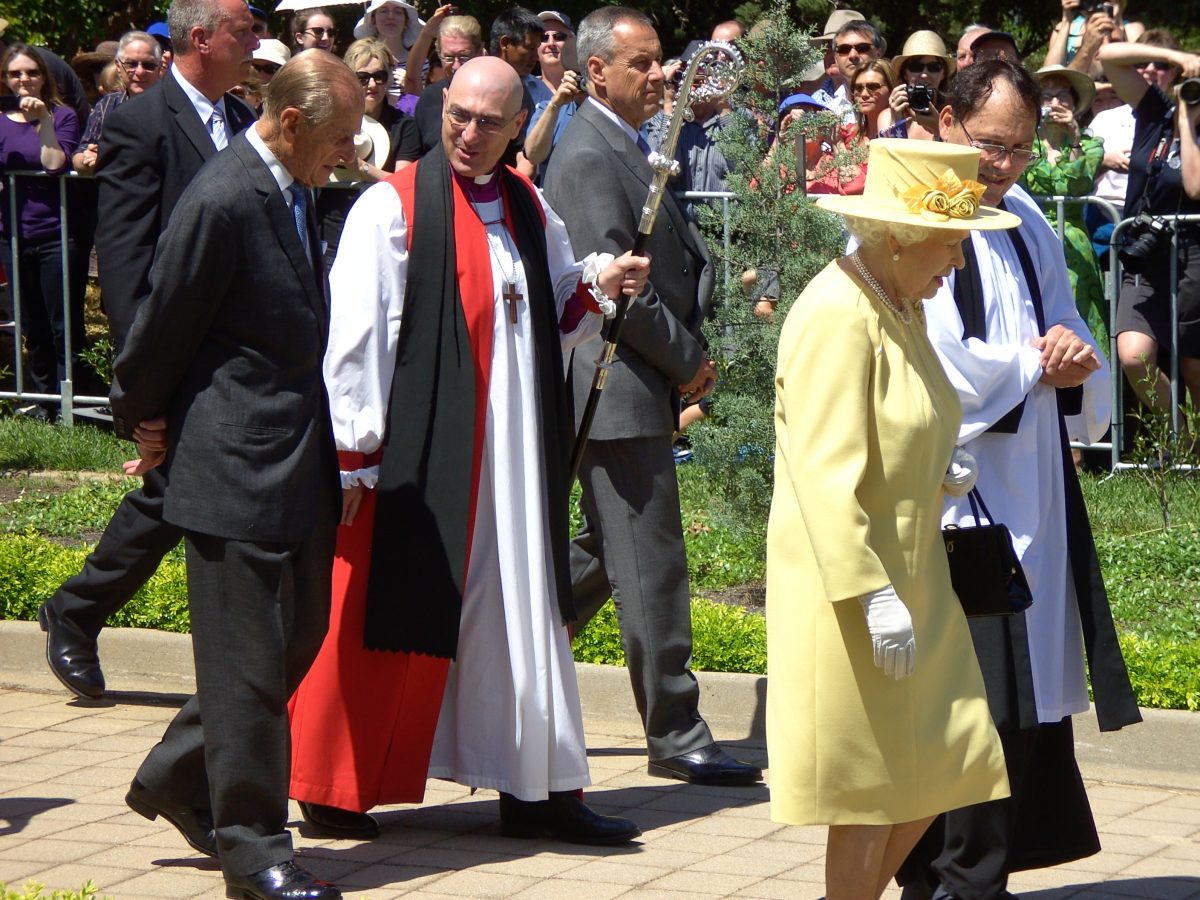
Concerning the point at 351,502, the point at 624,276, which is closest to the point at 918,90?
the point at 624,276

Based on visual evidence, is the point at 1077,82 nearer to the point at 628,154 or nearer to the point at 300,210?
the point at 628,154

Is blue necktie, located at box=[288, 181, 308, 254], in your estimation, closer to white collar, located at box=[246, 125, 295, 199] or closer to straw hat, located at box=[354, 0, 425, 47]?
white collar, located at box=[246, 125, 295, 199]

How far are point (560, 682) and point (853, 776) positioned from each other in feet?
5.03

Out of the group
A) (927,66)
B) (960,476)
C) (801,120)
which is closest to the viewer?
(960,476)

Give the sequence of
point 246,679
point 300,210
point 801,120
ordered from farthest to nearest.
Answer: point 801,120 < point 300,210 < point 246,679

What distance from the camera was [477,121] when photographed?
17.6 feet

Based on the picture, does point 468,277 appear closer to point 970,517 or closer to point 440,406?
point 440,406

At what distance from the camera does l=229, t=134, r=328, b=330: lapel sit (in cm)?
477

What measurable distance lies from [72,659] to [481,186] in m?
2.58

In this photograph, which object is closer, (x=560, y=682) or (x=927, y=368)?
(x=927, y=368)

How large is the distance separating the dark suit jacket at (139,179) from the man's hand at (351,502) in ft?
4.57

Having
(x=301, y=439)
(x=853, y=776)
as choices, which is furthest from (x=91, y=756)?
(x=853, y=776)

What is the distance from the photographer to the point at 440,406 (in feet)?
17.5

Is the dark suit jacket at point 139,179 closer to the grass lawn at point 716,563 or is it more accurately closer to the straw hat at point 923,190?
the grass lawn at point 716,563
